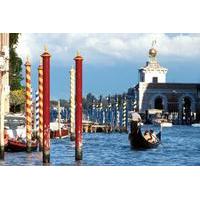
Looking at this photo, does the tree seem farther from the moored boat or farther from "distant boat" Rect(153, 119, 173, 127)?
"distant boat" Rect(153, 119, 173, 127)

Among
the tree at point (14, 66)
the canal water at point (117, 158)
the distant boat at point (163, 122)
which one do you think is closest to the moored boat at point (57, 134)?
the tree at point (14, 66)

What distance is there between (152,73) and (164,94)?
3.45 feet

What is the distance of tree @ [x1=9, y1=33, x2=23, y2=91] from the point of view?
776 inches

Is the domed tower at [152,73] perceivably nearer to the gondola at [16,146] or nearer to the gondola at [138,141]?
the gondola at [138,141]

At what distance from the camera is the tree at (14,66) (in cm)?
1972

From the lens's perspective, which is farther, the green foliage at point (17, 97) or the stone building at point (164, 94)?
the stone building at point (164, 94)

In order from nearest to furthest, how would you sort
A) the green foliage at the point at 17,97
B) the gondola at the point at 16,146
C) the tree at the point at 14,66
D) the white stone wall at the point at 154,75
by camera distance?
the gondola at the point at 16,146
the green foliage at the point at 17,97
the tree at the point at 14,66
the white stone wall at the point at 154,75

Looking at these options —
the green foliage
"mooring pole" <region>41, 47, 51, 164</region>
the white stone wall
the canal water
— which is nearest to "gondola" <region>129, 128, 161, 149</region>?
the canal water

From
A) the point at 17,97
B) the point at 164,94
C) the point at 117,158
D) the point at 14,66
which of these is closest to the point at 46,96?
the point at 117,158
